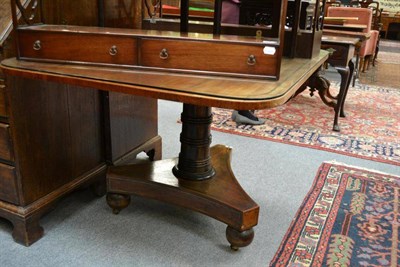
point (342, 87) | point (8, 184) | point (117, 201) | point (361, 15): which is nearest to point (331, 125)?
point (342, 87)

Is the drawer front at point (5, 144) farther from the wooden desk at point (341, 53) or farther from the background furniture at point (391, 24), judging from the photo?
the background furniture at point (391, 24)

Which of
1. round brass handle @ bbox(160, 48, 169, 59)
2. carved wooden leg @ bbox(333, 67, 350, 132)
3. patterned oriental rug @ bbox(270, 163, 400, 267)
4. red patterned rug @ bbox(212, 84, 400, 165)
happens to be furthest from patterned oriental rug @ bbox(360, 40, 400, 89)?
round brass handle @ bbox(160, 48, 169, 59)

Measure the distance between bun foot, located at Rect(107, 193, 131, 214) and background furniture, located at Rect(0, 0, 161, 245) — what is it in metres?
0.16

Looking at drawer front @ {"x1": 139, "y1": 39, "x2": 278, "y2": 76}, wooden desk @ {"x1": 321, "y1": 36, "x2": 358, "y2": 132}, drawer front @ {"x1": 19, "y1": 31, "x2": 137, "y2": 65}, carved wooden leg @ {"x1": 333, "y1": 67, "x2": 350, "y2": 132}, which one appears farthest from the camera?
carved wooden leg @ {"x1": 333, "y1": 67, "x2": 350, "y2": 132}

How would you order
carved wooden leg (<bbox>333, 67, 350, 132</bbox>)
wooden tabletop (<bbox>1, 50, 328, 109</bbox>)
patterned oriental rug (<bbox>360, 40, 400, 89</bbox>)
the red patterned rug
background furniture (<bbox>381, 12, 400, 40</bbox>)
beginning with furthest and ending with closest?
background furniture (<bbox>381, 12, 400, 40</bbox>) → patterned oriental rug (<bbox>360, 40, 400, 89</bbox>) → carved wooden leg (<bbox>333, 67, 350, 132</bbox>) → the red patterned rug → wooden tabletop (<bbox>1, 50, 328, 109</bbox>)

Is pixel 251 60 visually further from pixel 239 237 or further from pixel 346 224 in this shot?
pixel 346 224

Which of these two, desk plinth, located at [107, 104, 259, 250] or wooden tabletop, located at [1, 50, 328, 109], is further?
desk plinth, located at [107, 104, 259, 250]

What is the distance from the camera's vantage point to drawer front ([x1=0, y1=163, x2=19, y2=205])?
5.27ft

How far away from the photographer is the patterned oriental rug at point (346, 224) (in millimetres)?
1656

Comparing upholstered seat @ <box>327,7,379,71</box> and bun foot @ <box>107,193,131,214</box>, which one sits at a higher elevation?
upholstered seat @ <box>327,7,379,71</box>

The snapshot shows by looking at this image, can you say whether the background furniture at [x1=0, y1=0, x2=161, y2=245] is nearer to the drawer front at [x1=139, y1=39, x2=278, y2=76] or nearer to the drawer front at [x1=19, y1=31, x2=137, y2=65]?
the drawer front at [x1=19, y1=31, x2=137, y2=65]

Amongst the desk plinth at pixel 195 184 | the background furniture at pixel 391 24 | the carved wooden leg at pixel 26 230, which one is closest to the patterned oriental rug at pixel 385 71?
the background furniture at pixel 391 24

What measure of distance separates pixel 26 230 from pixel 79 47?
79cm

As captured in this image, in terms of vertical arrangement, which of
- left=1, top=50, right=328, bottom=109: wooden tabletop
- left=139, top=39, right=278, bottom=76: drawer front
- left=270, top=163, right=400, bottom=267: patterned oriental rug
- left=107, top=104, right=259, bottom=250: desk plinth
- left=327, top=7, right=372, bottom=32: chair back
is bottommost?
left=270, top=163, right=400, bottom=267: patterned oriental rug
